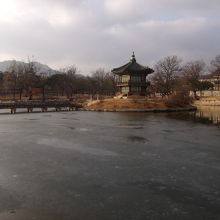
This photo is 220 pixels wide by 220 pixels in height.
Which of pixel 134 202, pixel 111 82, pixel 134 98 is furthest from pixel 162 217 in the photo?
pixel 111 82

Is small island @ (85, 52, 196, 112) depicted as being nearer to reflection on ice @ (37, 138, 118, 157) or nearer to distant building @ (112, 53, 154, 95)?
distant building @ (112, 53, 154, 95)

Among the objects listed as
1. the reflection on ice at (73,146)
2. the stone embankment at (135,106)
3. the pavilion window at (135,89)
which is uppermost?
the pavilion window at (135,89)

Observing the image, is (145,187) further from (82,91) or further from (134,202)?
(82,91)

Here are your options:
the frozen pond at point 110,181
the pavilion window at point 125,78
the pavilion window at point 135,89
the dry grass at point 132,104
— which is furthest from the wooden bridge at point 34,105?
the frozen pond at point 110,181

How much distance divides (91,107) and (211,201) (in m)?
48.6

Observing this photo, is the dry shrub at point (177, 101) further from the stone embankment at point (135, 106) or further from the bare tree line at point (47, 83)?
A: the bare tree line at point (47, 83)

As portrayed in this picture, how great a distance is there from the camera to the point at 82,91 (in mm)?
101438

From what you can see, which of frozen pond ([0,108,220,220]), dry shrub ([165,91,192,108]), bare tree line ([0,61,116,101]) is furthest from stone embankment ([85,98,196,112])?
frozen pond ([0,108,220,220])

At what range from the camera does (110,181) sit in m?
10.4

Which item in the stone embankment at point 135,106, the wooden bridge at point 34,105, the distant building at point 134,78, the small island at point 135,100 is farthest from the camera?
the distant building at point 134,78

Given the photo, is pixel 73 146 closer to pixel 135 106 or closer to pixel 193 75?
pixel 135 106

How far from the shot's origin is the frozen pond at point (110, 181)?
7.77 m

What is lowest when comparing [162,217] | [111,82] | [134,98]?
[162,217]

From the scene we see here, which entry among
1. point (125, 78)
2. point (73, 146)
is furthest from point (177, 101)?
point (73, 146)
